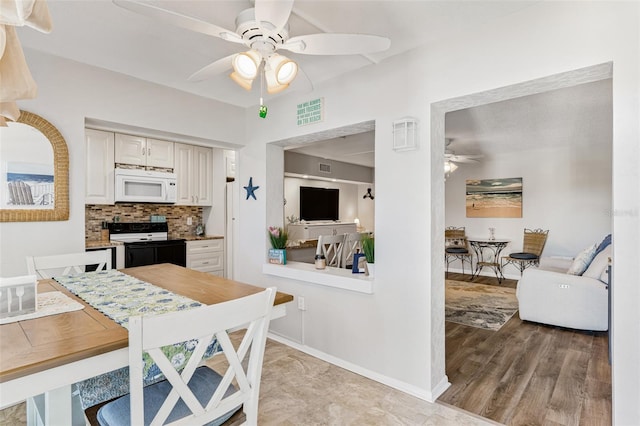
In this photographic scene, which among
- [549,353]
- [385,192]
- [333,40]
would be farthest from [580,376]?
[333,40]

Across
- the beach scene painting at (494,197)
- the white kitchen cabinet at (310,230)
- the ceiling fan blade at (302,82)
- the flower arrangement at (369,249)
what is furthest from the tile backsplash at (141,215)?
the beach scene painting at (494,197)

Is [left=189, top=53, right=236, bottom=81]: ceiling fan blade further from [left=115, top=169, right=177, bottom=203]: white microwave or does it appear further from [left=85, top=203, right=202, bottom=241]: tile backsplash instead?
[left=85, top=203, right=202, bottom=241]: tile backsplash

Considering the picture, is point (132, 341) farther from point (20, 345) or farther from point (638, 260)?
point (638, 260)

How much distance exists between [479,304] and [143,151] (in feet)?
16.0

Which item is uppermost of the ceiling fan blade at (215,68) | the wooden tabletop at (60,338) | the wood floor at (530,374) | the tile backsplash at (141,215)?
the ceiling fan blade at (215,68)

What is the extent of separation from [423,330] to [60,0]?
2951mm

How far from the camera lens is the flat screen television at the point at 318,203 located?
21.5 ft

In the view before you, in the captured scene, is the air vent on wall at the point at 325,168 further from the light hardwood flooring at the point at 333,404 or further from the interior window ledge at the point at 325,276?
the light hardwood flooring at the point at 333,404

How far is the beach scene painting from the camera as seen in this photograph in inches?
243

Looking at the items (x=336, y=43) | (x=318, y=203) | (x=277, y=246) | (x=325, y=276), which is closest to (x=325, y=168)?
(x=318, y=203)

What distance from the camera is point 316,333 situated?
9.79ft

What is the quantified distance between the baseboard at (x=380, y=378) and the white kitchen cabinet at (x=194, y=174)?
2602 mm

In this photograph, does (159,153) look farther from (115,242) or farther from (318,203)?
(318,203)

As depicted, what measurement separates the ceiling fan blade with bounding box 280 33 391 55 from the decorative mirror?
2.01 meters
